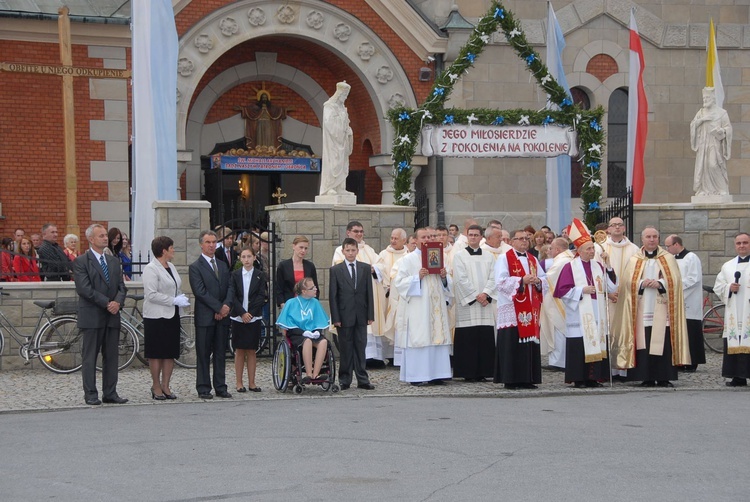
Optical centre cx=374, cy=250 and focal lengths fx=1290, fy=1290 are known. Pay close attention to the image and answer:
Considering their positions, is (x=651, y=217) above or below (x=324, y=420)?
above

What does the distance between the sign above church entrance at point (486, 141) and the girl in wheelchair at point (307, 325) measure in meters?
4.62

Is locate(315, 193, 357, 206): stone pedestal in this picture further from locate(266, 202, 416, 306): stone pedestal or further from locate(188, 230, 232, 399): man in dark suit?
locate(188, 230, 232, 399): man in dark suit

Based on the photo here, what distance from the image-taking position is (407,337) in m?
14.3

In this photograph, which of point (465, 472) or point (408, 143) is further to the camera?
point (408, 143)

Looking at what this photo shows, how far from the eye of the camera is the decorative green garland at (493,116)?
1720cm

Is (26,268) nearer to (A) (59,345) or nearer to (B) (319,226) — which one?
(A) (59,345)

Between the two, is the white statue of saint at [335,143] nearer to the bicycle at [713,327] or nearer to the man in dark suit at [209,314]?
the man in dark suit at [209,314]

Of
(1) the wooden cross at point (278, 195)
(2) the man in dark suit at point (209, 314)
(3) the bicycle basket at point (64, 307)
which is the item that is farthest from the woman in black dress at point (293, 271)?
(1) the wooden cross at point (278, 195)

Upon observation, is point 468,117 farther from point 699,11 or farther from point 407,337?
point 699,11

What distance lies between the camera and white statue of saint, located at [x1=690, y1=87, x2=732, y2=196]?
61.1 ft

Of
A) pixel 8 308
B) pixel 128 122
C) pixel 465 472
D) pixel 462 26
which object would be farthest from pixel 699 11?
pixel 465 472

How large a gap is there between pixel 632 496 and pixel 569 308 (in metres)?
6.37

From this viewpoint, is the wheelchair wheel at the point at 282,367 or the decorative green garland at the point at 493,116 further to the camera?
the decorative green garland at the point at 493,116

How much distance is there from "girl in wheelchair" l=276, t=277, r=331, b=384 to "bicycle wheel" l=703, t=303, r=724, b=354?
6.84 meters
